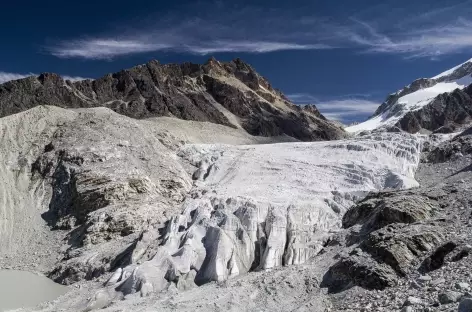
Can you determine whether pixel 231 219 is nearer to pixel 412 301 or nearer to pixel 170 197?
pixel 170 197

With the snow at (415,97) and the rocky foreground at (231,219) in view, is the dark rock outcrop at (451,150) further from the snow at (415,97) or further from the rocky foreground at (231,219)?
the snow at (415,97)

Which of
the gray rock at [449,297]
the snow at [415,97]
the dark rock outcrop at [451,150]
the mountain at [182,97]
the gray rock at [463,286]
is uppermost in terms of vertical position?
the snow at [415,97]

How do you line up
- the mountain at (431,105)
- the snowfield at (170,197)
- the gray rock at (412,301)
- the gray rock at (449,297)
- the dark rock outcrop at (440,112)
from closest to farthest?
1. the gray rock at (449,297)
2. the gray rock at (412,301)
3. the snowfield at (170,197)
4. the dark rock outcrop at (440,112)
5. the mountain at (431,105)

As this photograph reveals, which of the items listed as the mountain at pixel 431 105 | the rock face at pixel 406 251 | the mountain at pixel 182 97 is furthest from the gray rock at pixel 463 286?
the mountain at pixel 431 105

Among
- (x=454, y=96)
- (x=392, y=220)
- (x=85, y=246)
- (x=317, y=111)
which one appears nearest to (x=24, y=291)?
(x=85, y=246)

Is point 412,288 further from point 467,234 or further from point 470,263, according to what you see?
point 467,234

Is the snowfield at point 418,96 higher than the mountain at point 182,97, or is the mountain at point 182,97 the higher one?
the snowfield at point 418,96

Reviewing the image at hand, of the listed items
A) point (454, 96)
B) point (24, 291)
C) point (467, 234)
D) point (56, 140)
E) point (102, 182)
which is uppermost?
point (454, 96)
